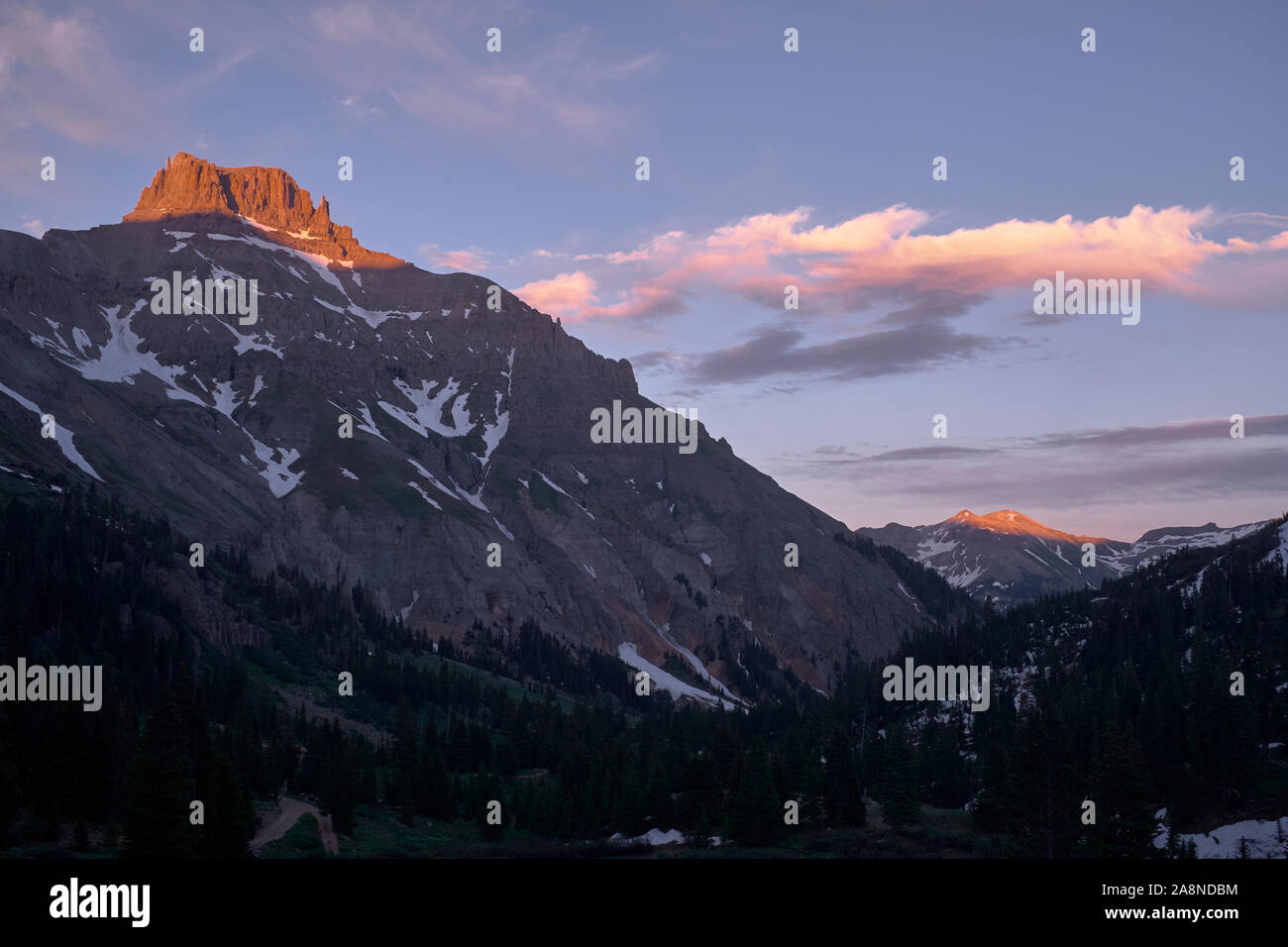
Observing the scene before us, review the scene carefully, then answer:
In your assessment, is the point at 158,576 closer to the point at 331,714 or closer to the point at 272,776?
Result: the point at 331,714

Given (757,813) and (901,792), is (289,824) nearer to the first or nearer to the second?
(757,813)

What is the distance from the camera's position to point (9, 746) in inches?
2707

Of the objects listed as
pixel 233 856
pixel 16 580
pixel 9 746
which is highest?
pixel 16 580

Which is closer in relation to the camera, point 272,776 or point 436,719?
point 272,776

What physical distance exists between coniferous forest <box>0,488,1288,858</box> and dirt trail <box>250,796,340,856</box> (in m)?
1.82

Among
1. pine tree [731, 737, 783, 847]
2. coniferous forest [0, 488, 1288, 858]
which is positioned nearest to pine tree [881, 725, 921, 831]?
coniferous forest [0, 488, 1288, 858]

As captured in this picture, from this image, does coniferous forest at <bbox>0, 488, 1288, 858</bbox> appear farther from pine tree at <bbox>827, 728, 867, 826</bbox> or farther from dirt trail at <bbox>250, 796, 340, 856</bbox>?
dirt trail at <bbox>250, 796, 340, 856</bbox>

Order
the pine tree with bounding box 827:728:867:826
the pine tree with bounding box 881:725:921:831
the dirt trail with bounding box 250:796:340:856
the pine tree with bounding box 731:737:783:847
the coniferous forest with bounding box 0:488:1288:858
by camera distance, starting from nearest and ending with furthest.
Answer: the coniferous forest with bounding box 0:488:1288:858 → the dirt trail with bounding box 250:796:340:856 → the pine tree with bounding box 731:737:783:847 → the pine tree with bounding box 881:725:921:831 → the pine tree with bounding box 827:728:867:826

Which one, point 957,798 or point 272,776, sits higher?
point 272,776

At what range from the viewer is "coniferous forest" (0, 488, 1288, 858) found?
228 feet

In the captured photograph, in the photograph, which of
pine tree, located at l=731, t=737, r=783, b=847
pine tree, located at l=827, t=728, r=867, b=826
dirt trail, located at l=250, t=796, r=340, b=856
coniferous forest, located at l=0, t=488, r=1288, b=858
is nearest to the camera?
coniferous forest, located at l=0, t=488, r=1288, b=858

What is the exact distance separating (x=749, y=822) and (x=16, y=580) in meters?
106

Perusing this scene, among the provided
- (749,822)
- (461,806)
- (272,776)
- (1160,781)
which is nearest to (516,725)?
(461,806)

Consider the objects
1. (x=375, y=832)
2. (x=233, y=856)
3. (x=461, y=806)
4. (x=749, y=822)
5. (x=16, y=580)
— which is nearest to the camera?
(x=233, y=856)
